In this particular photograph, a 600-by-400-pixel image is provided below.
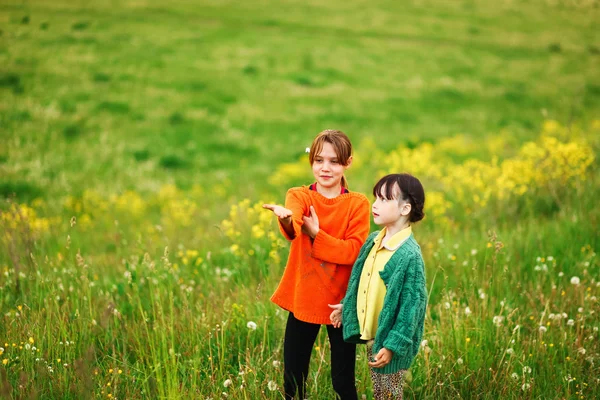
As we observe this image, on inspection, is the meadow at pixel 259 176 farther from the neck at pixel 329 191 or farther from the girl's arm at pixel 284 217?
the neck at pixel 329 191

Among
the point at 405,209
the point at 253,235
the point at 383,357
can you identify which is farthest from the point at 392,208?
the point at 253,235

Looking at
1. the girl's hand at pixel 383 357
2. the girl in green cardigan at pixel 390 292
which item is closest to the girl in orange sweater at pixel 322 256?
the girl in green cardigan at pixel 390 292

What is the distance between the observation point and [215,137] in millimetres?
13008

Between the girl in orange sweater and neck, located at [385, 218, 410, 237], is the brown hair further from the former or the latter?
neck, located at [385, 218, 410, 237]

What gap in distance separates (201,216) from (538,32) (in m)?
19.6

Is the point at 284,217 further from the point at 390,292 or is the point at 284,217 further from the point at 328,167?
the point at 390,292

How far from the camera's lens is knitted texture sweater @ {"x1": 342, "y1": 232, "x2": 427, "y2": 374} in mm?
2705

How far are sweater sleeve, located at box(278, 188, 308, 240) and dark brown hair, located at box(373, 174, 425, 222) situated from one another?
419 mm

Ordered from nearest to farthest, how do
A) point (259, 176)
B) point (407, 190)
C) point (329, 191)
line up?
point (407, 190) → point (329, 191) → point (259, 176)

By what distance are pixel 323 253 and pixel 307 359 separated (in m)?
0.68

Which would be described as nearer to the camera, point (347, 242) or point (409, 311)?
point (409, 311)

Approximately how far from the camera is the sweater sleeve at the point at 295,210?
290cm

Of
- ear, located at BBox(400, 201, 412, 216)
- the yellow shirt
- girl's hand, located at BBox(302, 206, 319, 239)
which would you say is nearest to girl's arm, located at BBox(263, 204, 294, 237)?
girl's hand, located at BBox(302, 206, 319, 239)

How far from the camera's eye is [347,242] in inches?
119
